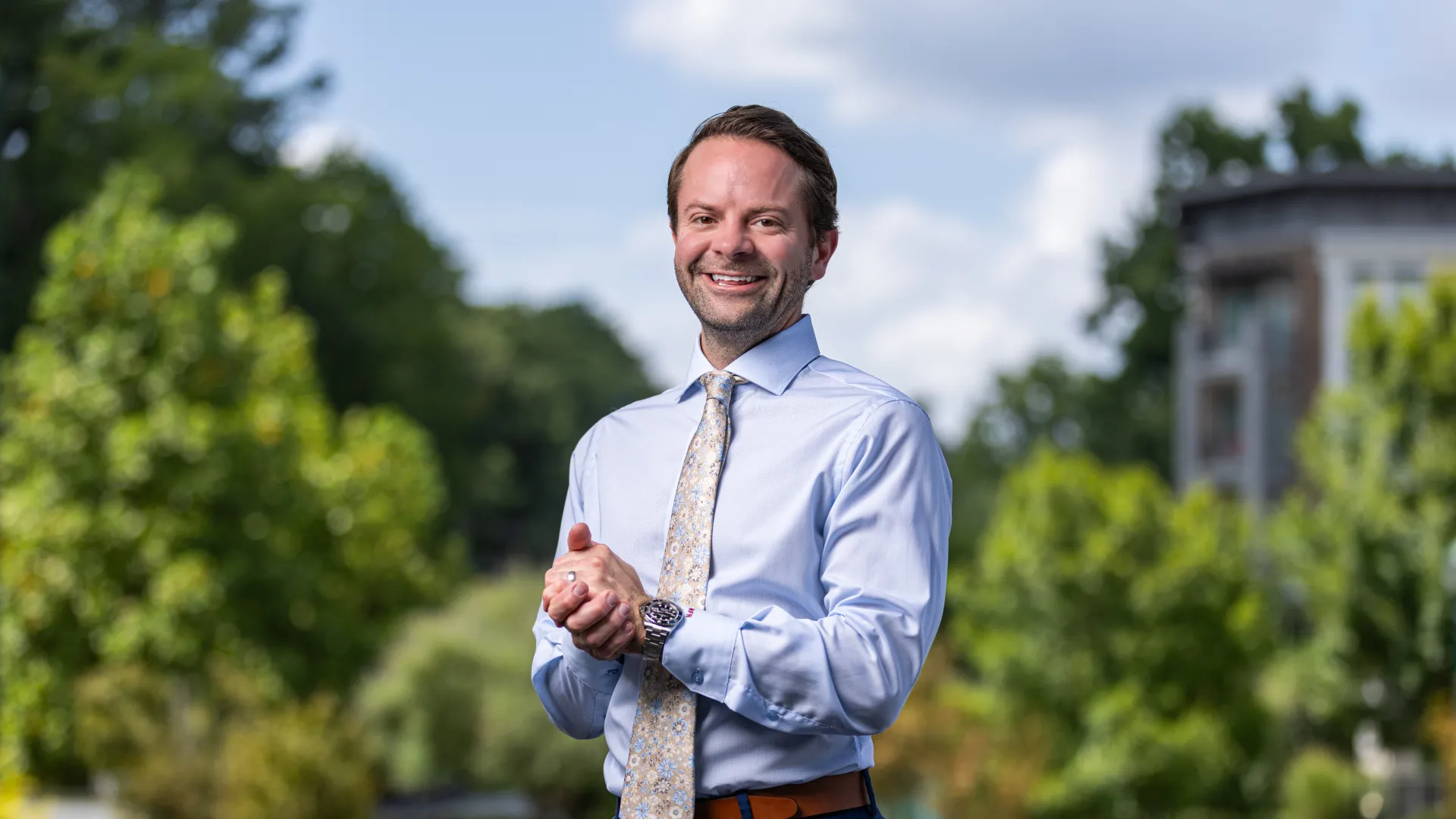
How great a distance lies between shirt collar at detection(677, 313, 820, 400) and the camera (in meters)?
3.17

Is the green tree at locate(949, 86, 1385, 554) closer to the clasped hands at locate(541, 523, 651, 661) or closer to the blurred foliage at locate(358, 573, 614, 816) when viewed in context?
the blurred foliage at locate(358, 573, 614, 816)

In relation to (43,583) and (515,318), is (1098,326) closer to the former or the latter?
(515,318)

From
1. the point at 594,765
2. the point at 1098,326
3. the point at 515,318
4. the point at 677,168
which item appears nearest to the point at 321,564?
the point at 594,765

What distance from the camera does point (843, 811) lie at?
3.03 meters

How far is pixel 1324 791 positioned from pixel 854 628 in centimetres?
2670

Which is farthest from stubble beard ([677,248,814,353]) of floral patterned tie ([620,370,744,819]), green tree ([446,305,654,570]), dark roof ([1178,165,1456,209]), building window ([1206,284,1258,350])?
green tree ([446,305,654,570])

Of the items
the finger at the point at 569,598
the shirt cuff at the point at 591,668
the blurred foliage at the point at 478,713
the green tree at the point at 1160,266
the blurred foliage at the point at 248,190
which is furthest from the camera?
the green tree at the point at 1160,266

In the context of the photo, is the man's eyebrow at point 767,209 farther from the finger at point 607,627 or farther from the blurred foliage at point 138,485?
the blurred foliage at point 138,485

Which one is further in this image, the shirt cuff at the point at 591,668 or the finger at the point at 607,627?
the shirt cuff at the point at 591,668

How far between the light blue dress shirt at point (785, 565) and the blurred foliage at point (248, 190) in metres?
33.2

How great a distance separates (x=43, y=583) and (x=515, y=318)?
55.9m

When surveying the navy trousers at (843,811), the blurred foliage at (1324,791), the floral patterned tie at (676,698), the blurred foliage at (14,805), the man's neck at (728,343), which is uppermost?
the man's neck at (728,343)

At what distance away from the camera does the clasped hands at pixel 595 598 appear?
2.79 m

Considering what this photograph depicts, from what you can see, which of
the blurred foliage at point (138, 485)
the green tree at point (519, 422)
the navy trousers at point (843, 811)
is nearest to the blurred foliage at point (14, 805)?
the blurred foliage at point (138, 485)
